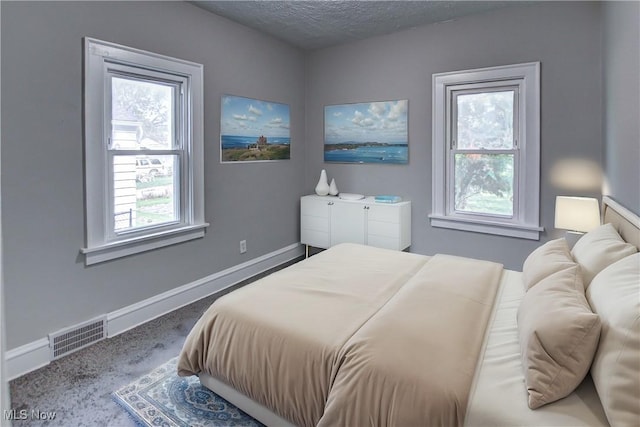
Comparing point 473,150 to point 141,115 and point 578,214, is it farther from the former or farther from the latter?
point 141,115

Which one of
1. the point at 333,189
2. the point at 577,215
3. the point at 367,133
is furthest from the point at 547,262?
the point at 333,189

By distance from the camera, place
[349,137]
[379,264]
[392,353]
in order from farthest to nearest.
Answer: [349,137]
[379,264]
[392,353]

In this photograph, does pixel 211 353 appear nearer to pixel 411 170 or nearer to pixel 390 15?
pixel 411 170

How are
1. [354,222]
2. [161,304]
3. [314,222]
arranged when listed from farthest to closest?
1. [314,222]
2. [354,222]
3. [161,304]

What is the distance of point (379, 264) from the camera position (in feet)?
8.55

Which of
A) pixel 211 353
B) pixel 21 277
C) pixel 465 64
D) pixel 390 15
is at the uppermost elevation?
pixel 390 15

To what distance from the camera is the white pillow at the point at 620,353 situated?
1.07 meters

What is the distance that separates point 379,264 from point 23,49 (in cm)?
258

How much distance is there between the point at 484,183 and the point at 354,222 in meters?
1.37

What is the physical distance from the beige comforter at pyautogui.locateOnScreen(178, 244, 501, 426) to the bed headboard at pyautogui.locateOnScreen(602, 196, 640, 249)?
686 millimetres

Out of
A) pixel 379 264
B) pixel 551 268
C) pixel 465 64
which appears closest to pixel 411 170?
pixel 465 64

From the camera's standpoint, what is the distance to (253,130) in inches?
158

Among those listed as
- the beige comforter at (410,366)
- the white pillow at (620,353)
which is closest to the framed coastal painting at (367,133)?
the beige comforter at (410,366)

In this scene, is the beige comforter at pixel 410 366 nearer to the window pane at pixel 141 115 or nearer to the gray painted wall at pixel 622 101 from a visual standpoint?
the gray painted wall at pixel 622 101
